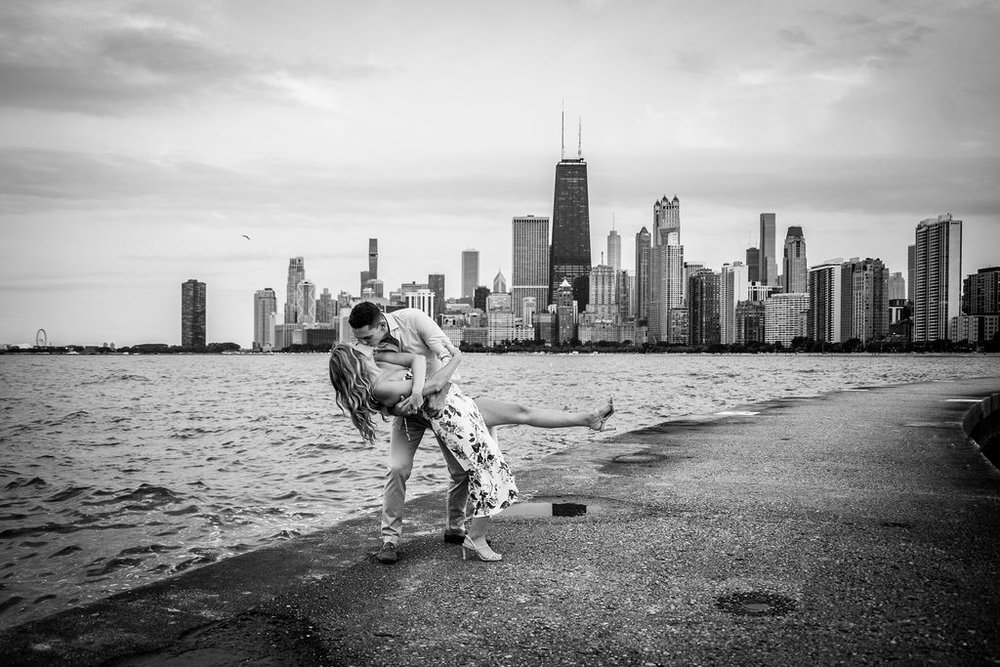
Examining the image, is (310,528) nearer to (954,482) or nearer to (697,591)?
(697,591)

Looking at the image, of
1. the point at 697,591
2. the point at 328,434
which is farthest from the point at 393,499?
the point at 328,434

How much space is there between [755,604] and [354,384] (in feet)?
9.24

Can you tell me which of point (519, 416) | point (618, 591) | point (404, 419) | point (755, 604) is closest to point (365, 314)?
point (404, 419)

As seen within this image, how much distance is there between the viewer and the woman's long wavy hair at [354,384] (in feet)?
17.0

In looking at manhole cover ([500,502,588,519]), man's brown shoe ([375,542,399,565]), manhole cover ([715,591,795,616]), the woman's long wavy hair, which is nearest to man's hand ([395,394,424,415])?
the woman's long wavy hair

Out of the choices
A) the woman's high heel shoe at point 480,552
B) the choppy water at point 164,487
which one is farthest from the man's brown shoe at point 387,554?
the choppy water at point 164,487

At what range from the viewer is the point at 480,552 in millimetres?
5090

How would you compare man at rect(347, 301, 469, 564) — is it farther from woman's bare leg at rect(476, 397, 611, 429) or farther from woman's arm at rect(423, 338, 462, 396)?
woman's bare leg at rect(476, 397, 611, 429)

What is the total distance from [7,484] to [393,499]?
10.9 metres

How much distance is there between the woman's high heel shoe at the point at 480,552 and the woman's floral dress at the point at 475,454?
214 mm

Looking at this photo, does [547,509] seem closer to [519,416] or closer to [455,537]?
[455,537]

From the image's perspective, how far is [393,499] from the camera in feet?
18.1

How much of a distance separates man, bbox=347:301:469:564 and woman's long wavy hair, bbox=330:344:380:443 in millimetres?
151

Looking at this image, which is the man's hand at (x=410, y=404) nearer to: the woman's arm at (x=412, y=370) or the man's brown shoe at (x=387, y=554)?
the woman's arm at (x=412, y=370)
